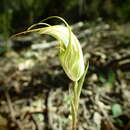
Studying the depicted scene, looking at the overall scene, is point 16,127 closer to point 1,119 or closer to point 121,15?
point 1,119

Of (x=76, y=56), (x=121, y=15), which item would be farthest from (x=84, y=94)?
(x=121, y=15)

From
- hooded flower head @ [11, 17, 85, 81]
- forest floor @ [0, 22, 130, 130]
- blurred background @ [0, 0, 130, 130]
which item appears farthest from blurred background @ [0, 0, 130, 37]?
hooded flower head @ [11, 17, 85, 81]

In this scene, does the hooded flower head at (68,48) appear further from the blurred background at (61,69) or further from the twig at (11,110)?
the twig at (11,110)

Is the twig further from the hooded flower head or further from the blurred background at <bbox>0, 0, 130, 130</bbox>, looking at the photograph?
the hooded flower head

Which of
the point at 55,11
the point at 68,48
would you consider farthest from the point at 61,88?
the point at 55,11

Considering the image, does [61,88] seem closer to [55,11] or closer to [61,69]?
[61,69]

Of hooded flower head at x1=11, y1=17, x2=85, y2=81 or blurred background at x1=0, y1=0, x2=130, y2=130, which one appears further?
blurred background at x1=0, y1=0, x2=130, y2=130

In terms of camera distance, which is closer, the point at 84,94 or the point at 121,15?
the point at 84,94
